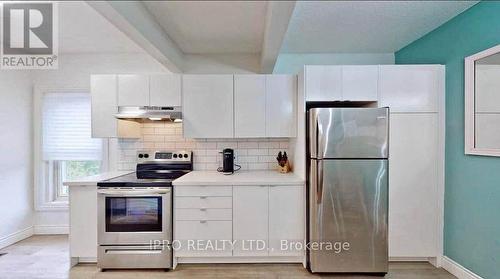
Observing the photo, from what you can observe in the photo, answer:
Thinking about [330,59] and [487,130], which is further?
[330,59]

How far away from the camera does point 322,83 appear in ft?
9.29

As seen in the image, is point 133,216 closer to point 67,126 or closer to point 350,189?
point 67,126

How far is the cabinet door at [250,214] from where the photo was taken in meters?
A: 2.83

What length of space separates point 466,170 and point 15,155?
5.13m

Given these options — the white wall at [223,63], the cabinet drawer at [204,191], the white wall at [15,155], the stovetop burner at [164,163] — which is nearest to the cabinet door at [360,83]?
the white wall at [223,63]

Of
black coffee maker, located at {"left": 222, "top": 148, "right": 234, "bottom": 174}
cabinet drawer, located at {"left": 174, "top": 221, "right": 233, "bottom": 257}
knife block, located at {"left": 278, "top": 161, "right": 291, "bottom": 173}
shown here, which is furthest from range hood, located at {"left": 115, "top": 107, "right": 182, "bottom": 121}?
knife block, located at {"left": 278, "top": 161, "right": 291, "bottom": 173}

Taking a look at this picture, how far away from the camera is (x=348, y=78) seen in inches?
112

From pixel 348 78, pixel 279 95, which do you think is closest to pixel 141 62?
pixel 279 95

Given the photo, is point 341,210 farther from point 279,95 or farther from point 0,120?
point 0,120

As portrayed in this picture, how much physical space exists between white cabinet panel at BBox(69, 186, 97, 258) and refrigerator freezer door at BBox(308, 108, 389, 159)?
7.83ft

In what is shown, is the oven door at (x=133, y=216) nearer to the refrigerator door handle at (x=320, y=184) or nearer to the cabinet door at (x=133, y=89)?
the cabinet door at (x=133, y=89)

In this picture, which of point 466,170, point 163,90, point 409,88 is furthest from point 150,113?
point 466,170

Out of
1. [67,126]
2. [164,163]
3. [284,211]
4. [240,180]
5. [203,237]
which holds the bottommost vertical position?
[203,237]

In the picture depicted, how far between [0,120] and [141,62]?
1817 millimetres
